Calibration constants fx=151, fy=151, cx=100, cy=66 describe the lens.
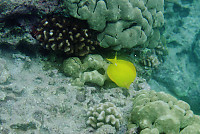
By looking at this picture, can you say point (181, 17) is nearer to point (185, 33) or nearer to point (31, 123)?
point (185, 33)

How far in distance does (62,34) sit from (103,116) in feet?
6.65

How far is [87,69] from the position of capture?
152 inches

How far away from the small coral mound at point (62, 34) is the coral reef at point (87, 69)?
26 cm

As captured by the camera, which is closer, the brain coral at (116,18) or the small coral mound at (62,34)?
the small coral mound at (62,34)

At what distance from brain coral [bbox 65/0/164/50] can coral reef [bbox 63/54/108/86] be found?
582 mm

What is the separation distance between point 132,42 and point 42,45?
2391mm

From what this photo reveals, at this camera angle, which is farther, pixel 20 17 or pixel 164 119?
pixel 20 17

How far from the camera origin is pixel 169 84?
23.1 ft

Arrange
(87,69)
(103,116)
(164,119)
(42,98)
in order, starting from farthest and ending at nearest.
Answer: (87,69), (42,98), (103,116), (164,119)

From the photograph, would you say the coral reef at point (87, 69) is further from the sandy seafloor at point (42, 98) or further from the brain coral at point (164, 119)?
Result: the brain coral at point (164, 119)

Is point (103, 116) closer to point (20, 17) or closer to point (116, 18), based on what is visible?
point (116, 18)

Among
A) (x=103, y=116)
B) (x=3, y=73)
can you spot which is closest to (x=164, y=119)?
(x=103, y=116)

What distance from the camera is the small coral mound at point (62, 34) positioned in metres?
3.42

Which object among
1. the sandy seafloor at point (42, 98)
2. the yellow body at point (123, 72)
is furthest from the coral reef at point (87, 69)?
the yellow body at point (123, 72)
